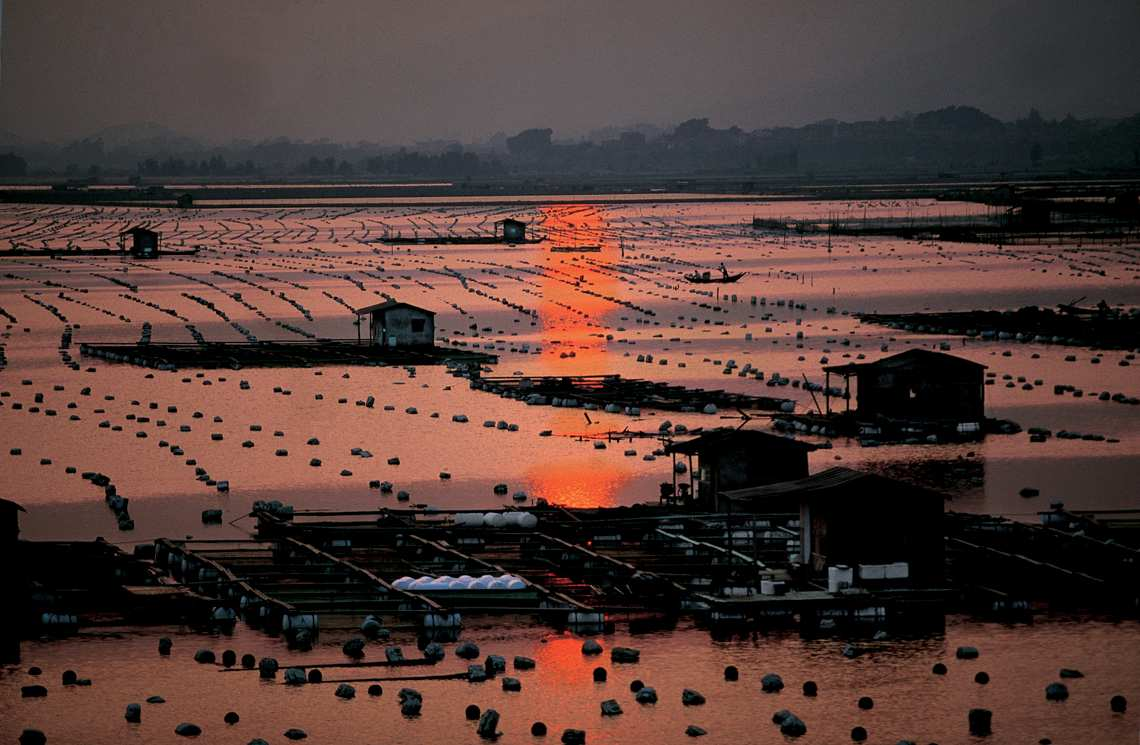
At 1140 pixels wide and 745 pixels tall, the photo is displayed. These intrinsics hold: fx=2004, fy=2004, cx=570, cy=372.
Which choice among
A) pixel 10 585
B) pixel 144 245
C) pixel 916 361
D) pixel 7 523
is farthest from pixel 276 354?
pixel 144 245

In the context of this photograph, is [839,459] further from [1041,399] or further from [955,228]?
[955,228]

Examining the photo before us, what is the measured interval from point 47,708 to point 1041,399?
30.9 meters

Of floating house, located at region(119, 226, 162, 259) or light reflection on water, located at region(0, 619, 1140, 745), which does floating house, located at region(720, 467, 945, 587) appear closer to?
light reflection on water, located at region(0, 619, 1140, 745)

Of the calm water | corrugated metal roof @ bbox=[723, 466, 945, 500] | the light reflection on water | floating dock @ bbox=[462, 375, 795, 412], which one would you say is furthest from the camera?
floating dock @ bbox=[462, 375, 795, 412]

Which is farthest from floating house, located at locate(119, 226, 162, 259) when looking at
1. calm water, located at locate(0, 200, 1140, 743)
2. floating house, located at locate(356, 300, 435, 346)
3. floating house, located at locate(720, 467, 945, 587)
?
floating house, located at locate(720, 467, 945, 587)

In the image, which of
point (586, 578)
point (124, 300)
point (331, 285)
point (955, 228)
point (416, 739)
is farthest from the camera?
point (955, 228)

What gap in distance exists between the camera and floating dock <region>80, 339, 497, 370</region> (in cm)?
5700

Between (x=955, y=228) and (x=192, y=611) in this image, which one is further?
(x=955, y=228)

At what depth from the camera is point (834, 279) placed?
89688 millimetres

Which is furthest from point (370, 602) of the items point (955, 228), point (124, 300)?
point (955, 228)

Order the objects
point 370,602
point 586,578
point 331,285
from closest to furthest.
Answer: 1. point 370,602
2. point 586,578
3. point 331,285

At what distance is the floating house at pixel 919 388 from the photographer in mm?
41656

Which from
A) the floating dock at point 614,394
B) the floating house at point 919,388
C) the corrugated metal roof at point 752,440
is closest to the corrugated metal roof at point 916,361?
the floating house at point 919,388

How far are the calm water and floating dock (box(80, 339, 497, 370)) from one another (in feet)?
3.25
